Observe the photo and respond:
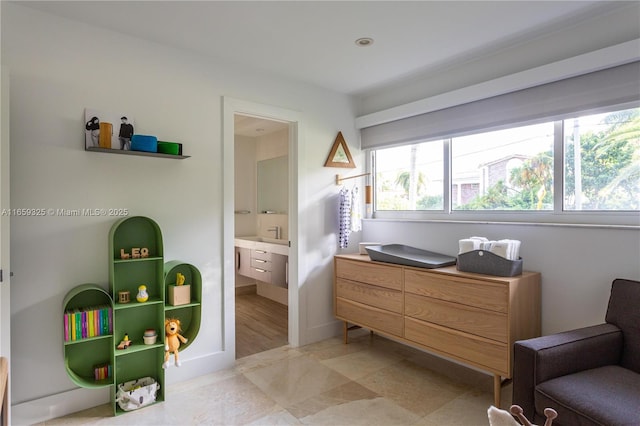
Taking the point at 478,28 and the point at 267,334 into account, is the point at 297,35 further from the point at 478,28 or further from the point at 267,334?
the point at 267,334

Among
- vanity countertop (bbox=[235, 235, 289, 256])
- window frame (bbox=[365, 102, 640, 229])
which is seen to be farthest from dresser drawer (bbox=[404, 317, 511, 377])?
vanity countertop (bbox=[235, 235, 289, 256])

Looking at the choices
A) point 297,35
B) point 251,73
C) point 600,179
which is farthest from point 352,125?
point 600,179

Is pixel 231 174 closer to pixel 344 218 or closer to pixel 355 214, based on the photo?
pixel 344 218

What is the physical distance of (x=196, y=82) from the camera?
278 centimetres

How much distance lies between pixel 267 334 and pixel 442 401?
1.88 m

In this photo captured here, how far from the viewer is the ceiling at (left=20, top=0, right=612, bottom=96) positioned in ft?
6.88

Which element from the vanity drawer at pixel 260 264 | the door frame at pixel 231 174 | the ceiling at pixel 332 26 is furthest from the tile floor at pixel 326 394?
the ceiling at pixel 332 26

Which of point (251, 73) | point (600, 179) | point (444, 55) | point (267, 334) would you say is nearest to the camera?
point (600, 179)

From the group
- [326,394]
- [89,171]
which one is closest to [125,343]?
[89,171]

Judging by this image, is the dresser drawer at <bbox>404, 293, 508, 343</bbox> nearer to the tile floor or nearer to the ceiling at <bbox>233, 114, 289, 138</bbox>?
the tile floor

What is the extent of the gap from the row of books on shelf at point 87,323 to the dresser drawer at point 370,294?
6.24 ft

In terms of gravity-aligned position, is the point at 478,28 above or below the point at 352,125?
above

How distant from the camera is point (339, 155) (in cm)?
365

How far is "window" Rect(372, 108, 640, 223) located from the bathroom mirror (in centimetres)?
170
